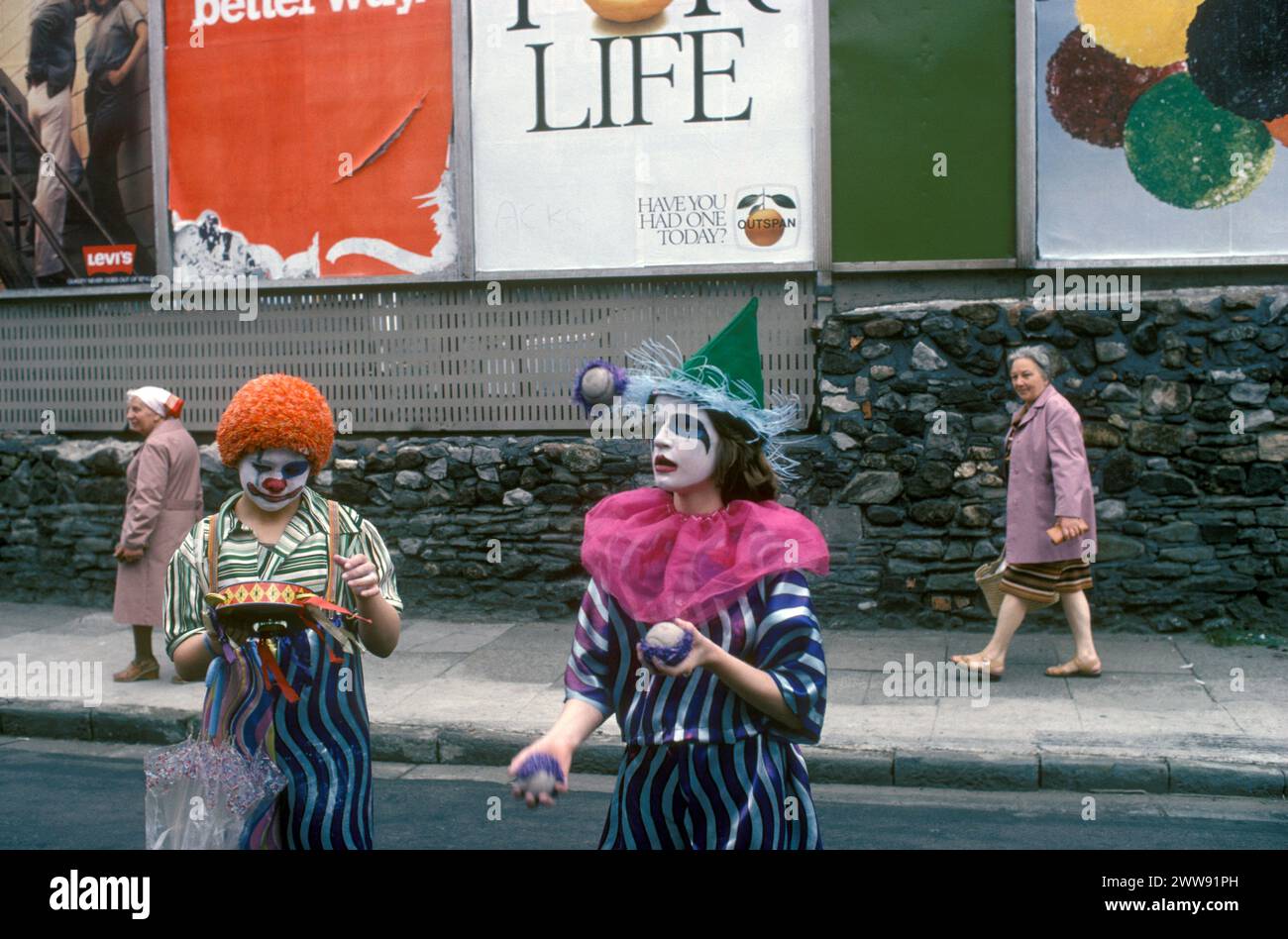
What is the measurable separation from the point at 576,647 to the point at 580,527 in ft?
22.7

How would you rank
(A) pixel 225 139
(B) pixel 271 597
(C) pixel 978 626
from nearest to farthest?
(B) pixel 271 597, (C) pixel 978 626, (A) pixel 225 139

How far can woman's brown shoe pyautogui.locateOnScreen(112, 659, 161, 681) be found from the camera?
8.86 m

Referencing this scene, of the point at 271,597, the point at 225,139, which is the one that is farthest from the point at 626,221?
the point at 271,597

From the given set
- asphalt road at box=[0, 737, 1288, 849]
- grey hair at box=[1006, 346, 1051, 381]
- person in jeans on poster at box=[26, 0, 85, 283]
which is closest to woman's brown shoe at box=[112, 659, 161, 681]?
asphalt road at box=[0, 737, 1288, 849]

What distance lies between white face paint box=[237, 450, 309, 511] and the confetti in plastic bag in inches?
26.7

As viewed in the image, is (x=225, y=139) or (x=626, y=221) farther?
(x=225, y=139)

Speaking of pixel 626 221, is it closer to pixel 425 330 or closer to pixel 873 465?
pixel 425 330

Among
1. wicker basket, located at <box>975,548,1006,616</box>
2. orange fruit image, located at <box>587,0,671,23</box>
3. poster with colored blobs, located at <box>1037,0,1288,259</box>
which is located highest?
orange fruit image, located at <box>587,0,671,23</box>

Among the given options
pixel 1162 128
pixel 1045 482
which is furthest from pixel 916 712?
pixel 1162 128

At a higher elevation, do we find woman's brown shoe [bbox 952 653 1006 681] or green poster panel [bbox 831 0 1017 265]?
green poster panel [bbox 831 0 1017 265]

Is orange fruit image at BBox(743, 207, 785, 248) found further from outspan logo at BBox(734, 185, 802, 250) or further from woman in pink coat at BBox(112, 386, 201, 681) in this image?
woman in pink coat at BBox(112, 386, 201, 681)

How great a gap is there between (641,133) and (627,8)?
89 cm

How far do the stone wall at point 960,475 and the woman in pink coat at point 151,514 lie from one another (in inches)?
81.0

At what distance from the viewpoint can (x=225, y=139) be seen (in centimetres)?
1127
